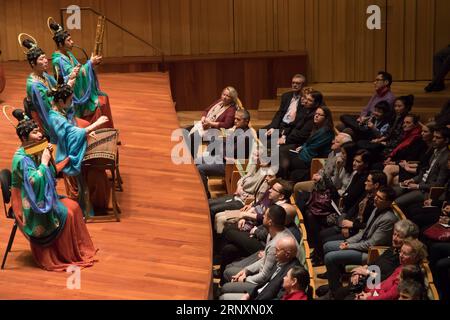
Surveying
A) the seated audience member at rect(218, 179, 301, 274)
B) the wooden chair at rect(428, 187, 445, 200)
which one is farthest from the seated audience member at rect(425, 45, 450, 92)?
the seated audience member at rect(218, 179, 301, 274)

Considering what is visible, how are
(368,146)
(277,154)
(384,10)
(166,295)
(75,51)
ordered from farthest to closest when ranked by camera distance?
(75,51) → (384,10) → (277,154) → (368,146) → (166,295)

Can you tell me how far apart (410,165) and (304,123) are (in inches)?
49.8

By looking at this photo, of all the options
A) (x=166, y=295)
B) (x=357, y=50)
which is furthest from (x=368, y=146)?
(x=357, y=50)

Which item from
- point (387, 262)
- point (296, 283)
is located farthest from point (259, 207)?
point (296, 283)

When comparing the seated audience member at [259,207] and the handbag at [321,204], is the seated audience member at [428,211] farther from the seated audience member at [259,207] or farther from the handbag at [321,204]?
the seated audience member at [259,207]

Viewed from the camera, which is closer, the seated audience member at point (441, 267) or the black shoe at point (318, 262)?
the seated audience member at point (441, 267)

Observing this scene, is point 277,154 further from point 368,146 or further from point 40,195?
point 40,195

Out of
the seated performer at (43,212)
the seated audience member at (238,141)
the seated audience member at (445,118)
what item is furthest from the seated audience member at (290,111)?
the seated performer at (43,212)

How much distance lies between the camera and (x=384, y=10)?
33.6 ft

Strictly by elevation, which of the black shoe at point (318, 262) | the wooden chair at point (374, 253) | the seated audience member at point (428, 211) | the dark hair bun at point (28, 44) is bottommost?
the black shoe at point (318, 262)

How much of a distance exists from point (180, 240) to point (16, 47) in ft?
19.4

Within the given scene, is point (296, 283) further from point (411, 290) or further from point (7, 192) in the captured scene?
point (7, 192)

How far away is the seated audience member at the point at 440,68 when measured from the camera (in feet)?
29.7

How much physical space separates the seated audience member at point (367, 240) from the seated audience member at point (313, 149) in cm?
165
